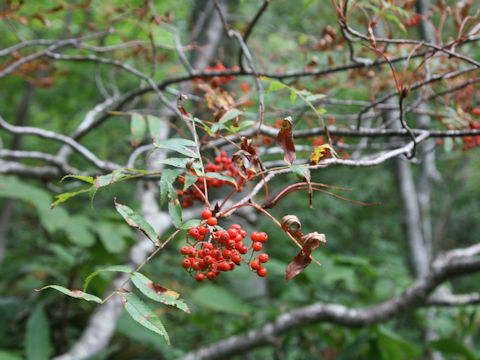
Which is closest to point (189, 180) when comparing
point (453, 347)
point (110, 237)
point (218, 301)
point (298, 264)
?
point (298, 264)

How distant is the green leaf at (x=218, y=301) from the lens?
2.45 meters

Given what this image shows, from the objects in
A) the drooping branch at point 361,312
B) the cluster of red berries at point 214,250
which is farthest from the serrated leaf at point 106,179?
the drooping branch at point 361,312

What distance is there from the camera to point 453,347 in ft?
7.08

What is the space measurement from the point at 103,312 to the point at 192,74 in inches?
59.7

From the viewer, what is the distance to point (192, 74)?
1607mm

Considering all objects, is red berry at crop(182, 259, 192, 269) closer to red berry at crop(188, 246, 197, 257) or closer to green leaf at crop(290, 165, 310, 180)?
red berry at crop(188, 246, 197, 257)

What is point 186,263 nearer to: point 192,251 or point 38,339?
point 192,251

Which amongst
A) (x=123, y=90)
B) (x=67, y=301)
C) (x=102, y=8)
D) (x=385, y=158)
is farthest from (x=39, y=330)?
(x=123, y=90)

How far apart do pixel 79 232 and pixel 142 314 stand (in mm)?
1865

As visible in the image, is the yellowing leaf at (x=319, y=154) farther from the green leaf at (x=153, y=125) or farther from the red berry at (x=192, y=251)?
the green leaf at (x=153, y=125)

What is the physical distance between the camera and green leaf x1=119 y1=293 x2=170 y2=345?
623 millimetres

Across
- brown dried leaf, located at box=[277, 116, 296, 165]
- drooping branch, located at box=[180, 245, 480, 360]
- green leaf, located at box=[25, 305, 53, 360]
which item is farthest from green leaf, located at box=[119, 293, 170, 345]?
green leaf, located at box=[25, 305, 53, 360]

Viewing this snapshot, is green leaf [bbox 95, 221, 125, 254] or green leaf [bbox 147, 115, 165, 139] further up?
green leaf [bbox 147, 115, 165, 139]

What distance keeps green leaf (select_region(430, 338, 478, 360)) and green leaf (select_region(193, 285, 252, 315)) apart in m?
1.11
